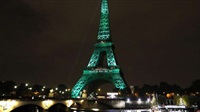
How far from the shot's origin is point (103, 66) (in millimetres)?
58312

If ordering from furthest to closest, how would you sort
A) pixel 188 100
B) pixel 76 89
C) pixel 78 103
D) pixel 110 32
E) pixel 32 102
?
pixel 110 32
pixel 76 89
pixel 78 103
pixel 188 100
pixel 32 102

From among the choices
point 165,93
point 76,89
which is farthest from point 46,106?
point 165,93

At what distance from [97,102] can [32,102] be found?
49.4ft

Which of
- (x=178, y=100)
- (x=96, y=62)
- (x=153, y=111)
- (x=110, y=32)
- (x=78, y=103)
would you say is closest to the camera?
(x=153, y=111)

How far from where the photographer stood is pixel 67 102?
153ft

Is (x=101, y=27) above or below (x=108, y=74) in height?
above

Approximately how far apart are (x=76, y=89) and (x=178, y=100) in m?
25.9

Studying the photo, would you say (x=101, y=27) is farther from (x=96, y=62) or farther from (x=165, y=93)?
(x=165, y=93)

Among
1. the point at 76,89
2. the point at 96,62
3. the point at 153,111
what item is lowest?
the point at 153,111

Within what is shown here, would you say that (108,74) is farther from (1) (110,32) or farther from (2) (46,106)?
(2) (46,106)

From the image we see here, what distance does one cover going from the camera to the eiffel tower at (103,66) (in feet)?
183

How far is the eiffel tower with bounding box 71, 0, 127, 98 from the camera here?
55.9 meters

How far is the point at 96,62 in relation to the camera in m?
60.8

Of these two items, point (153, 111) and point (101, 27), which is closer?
point (153, 111)
